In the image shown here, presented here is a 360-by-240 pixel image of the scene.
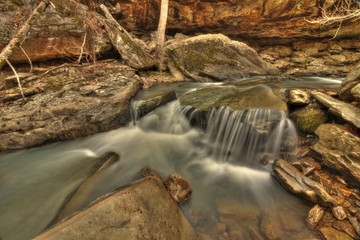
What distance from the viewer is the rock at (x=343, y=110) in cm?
437

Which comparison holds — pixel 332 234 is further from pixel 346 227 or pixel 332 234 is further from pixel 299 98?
pixel 299 98

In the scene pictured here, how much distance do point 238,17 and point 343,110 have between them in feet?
35.3

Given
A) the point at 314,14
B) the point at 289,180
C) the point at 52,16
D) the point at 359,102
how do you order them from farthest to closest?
1. the point at 314,14
2. the point at 52,16
3. the point at 359,102
4. the point at 289,180

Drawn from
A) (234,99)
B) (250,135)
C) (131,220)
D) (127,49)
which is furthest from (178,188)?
(127,49)

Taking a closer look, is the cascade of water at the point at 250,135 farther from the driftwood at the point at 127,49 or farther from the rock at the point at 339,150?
the driftwood at the point at 127,49

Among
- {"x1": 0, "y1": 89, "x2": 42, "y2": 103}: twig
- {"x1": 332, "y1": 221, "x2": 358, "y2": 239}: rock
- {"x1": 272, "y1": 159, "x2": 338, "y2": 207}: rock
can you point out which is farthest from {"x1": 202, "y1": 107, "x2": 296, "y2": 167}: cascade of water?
{"x1": 0, "y1": 89, "x2": 42, "y2": 103}: twig

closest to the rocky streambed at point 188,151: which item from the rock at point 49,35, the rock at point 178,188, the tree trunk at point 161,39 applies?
the rock at point 178,188

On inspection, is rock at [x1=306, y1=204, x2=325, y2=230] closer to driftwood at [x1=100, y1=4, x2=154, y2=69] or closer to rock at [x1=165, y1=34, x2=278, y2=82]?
rock at [x1=165, y1=34, x2=278, y2=82]

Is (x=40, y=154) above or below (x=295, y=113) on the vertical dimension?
below

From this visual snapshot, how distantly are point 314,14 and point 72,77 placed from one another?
13.5 meters

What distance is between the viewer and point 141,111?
6.71 metres

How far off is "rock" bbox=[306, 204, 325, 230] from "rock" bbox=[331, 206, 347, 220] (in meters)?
0.15

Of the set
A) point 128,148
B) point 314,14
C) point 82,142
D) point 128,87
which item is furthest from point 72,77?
point 314,14

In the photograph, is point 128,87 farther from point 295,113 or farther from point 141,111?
point 295,113
